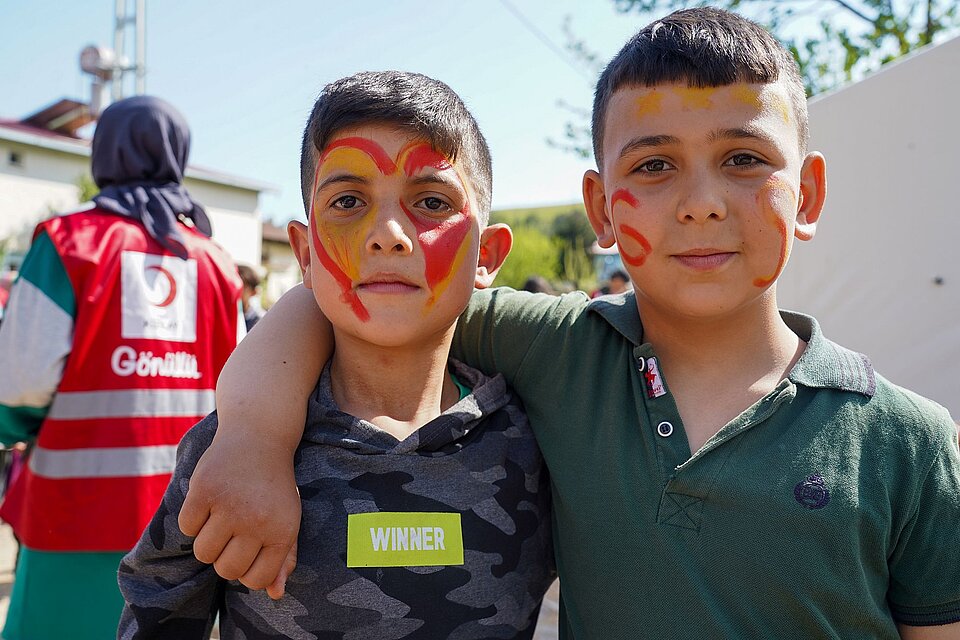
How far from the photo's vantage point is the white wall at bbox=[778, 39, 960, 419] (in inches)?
123

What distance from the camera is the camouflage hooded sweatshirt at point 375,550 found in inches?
49.8

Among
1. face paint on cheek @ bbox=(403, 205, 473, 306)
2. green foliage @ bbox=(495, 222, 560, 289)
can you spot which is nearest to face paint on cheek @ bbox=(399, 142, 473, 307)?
face paint on cheek @ bbox=(403, 205, 473, 306)

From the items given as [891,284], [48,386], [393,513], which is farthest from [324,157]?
[891,284]

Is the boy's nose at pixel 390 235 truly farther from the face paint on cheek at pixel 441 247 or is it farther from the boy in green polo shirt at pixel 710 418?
the boy in green polo shirt at pixel 710 418

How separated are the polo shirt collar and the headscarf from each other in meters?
1.68

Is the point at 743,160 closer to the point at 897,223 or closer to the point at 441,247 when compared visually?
the point at 441,247

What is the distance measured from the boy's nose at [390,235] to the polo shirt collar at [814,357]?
0.48m

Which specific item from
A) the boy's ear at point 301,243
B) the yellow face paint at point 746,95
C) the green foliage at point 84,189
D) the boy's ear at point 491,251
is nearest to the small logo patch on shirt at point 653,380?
the boy's ear at point 491,251

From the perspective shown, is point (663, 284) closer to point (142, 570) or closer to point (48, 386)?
point (142, 570)

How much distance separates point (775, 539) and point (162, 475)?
6.56 feet

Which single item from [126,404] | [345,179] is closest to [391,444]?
[345,179]

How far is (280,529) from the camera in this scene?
1.17 metres

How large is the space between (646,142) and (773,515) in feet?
2.31

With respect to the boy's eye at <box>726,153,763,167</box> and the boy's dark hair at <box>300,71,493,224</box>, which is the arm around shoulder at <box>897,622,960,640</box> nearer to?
the boy's eye at <box>726,153,763,167</box>
